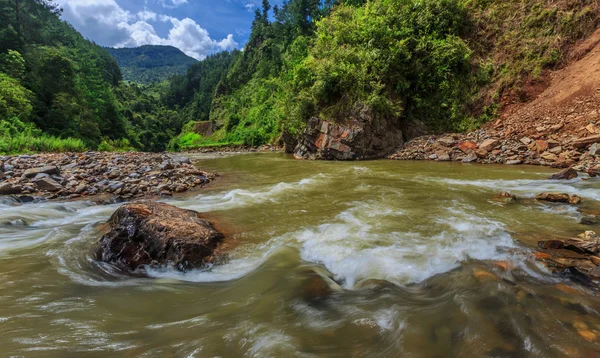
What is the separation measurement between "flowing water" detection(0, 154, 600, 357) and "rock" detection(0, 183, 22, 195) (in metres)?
2.15

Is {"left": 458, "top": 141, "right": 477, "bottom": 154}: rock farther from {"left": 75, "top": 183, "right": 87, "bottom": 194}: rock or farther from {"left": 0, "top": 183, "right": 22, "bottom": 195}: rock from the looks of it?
{"left": 0, "top": 183, "right": 22, "bottom": 195}: rock

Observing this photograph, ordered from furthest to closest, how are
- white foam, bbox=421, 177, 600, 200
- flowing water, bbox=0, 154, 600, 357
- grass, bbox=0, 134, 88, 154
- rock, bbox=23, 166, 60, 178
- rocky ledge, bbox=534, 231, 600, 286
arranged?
grass, bbox=0, 134, 88, 154 < rock, bbox=23, 166, 60, 178 < white foam, bbox=421, 177, 600, 200 < rocky ledge, bbox=534, 231, 600, 286 < flowing water, bbox=0, 154, 600, 357

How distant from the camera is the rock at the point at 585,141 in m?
9.09

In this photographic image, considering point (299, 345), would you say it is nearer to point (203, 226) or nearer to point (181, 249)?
point (181, 249)

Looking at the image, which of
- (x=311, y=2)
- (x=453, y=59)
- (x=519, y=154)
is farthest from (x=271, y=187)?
(x=311, y=2)

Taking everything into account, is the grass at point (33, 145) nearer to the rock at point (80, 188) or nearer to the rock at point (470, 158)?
the rock at point (80, 188)

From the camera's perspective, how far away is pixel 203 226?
4.25 meters

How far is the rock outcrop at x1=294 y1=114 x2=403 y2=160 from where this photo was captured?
14.5 metres

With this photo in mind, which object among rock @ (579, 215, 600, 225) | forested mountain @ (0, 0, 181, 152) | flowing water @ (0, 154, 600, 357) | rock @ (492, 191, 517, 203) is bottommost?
flowing water @ (0, 154, 600, 357)

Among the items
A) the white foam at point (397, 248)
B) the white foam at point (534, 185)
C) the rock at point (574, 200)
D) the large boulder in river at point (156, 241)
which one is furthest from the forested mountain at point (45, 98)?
the rock at point (574, 200)

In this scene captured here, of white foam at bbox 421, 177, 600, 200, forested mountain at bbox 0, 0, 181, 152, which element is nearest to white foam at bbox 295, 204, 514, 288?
white foam at bbox 421, 177, 600, 200

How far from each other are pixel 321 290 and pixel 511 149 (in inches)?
460

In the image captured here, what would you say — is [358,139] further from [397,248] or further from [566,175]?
[397,248]

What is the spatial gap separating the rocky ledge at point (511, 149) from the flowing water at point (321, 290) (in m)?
5.02
